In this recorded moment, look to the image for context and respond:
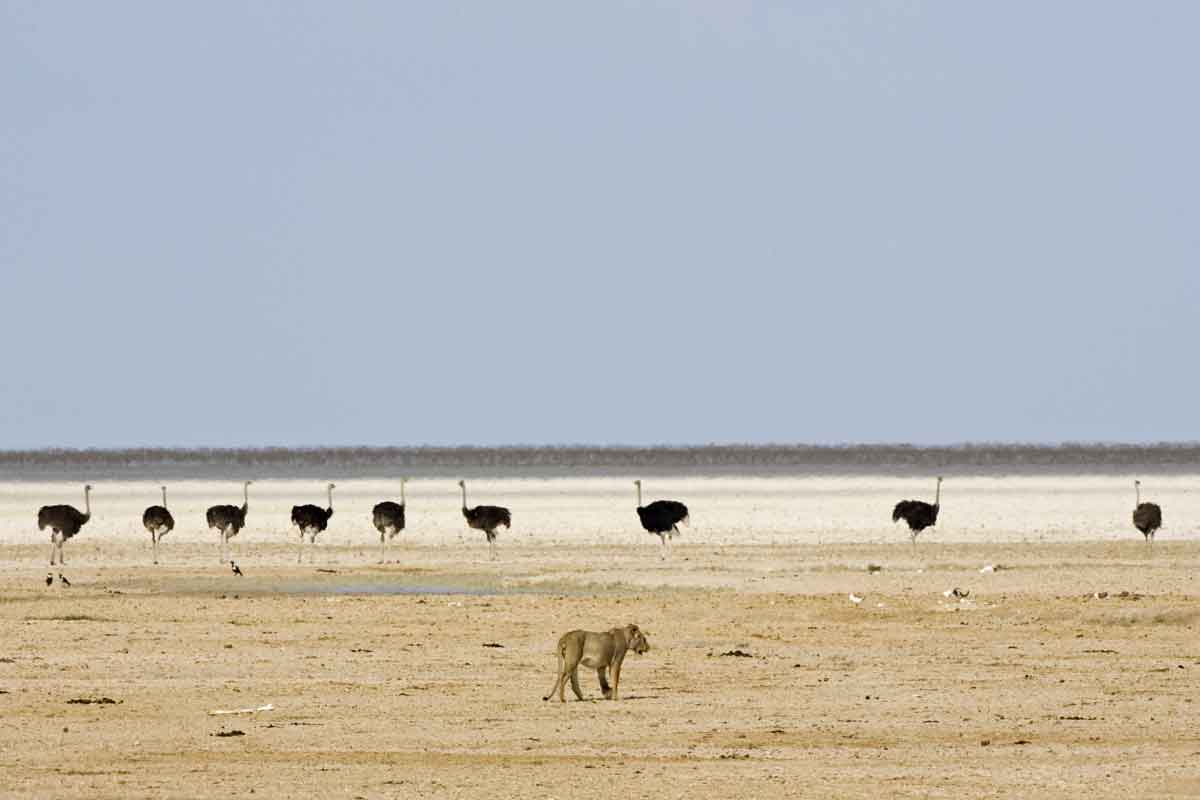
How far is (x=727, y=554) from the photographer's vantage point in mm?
34750

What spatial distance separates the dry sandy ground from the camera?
13.2 meters

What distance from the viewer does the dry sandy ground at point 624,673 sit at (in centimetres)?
1318

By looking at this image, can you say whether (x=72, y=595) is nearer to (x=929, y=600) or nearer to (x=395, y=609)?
(x=395, y=609)

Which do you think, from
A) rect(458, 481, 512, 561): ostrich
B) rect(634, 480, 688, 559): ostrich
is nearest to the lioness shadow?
rect(458, 481, 512, 561): ostrich

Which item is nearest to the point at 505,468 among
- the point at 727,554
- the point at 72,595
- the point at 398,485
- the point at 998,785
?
the point at 398,485

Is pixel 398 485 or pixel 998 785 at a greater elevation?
pixel 398 485

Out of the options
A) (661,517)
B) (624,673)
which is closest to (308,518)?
(661,517)

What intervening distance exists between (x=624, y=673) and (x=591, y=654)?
2064 mm

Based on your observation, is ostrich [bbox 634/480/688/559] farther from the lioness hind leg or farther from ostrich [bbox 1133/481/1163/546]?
the lioness hind leg

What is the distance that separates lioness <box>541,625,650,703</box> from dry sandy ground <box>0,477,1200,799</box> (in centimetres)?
20

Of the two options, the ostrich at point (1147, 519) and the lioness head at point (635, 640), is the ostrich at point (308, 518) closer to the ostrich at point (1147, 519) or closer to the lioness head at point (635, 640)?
the ostrich at point (1147, 519)

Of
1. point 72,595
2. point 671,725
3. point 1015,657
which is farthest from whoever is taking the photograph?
point 72,595

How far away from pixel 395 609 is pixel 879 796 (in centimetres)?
1284

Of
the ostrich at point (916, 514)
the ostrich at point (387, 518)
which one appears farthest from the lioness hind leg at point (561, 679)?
the ostrich at point (916, 514)
